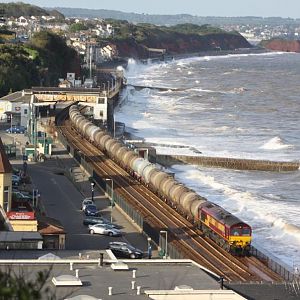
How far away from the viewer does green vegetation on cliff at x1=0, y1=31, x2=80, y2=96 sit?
86.1 meters

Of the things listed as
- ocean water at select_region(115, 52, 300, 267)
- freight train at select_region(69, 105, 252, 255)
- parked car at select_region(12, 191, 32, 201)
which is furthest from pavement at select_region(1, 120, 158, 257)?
ocean water at select_region(115, 52, 300, 267)

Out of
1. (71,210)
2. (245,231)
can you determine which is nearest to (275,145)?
(71,210)

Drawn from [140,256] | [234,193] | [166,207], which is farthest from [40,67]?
[140,256]

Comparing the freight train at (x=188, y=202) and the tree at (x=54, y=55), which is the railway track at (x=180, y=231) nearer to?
the freight train at (x=188, y=202)

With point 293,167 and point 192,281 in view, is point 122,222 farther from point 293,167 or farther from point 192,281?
point 293,167

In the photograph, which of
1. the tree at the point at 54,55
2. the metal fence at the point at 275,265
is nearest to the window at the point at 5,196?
the metal fence at the point at 275,265

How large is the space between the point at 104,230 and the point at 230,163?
2562 cm

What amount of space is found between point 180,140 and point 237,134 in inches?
280

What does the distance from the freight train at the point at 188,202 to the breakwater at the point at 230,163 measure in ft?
13.6

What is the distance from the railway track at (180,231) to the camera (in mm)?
29516

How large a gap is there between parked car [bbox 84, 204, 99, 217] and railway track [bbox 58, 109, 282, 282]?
5.42 ft

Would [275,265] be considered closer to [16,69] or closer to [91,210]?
[91,210]

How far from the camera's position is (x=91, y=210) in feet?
123

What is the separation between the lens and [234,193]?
4819cm
